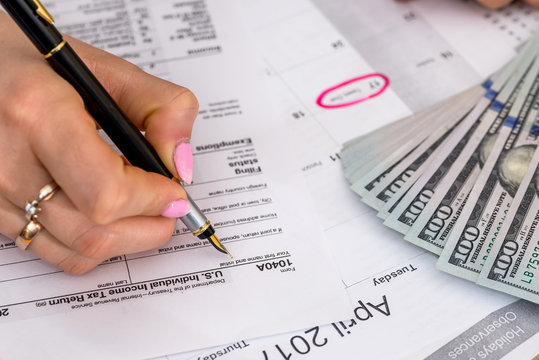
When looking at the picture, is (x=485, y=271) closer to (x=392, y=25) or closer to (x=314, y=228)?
(x=314, y=228)

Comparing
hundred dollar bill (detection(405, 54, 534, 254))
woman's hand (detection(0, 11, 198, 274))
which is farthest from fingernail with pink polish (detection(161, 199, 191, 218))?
hundred dollar bill (detection(405, 54, 534, 254))

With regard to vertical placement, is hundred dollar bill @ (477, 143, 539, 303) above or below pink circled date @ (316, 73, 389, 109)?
below

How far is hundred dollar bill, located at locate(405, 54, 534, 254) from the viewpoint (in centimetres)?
59

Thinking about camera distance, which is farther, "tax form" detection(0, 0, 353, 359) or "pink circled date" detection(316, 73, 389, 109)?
"pink circled date" detection(316, 73, 389, 109)

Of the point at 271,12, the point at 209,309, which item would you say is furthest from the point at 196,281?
the point at 271,12

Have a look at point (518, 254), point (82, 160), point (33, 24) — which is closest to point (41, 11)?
point (33, 24)

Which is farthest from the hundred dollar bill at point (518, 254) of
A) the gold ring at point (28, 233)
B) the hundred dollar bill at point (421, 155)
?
the gold ring at point (28, 233)

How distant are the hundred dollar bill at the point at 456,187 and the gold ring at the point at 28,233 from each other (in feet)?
1.20

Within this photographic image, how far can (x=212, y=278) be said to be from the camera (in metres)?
0.56

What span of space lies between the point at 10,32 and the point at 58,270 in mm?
239

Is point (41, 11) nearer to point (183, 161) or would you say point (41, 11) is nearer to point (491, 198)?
point (183, 161)

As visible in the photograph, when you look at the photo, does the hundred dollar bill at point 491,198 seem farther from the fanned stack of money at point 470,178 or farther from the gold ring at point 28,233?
the gold ring at point 28,233

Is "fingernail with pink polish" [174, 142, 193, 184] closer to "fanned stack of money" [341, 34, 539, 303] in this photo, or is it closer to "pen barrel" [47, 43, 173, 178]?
"pen barrel" [47, 43, 173, 178]

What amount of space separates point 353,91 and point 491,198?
0.23 m
